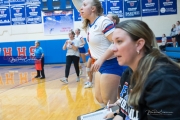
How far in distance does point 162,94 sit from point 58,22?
44.2 feet

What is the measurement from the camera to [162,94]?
1094 mm

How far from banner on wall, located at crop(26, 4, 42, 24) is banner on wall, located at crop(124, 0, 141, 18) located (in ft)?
17.2

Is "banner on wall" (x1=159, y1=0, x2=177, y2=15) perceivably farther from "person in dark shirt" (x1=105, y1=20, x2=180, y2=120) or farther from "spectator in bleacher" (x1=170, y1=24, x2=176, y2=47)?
"person in dark shirt" (x1=105, y1=20, x2=180, y2=120)

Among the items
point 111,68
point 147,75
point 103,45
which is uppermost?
point 103,45

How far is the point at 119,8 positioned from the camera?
45.5 feet

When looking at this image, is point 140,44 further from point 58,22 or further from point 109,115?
point 58,22

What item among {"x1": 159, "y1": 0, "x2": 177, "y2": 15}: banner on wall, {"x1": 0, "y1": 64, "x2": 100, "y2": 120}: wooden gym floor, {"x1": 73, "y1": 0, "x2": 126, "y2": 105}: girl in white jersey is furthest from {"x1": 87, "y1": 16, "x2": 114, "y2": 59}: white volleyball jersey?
{"x1": 159, "y1": 0, "x2": 177, "y2": 15}: banner on wall

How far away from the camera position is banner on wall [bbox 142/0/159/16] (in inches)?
538

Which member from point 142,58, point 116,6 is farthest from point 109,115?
point 116,6

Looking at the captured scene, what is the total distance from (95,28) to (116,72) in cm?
54

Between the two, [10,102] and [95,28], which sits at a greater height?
[95,28]

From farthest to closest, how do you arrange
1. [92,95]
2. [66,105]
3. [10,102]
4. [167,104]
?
[92,95] < [10,102] < [66,105] < [167,104]

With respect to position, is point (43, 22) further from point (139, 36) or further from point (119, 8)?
point (139, 36)

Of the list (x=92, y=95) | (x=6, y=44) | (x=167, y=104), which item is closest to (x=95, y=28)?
(x=167, y=104)
